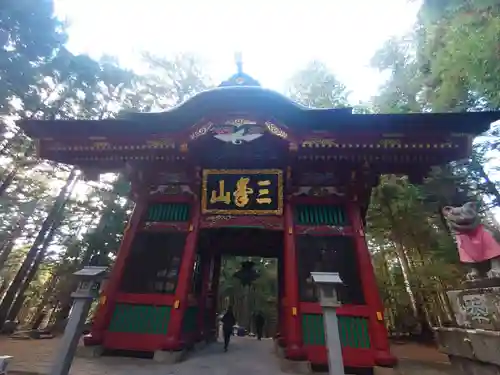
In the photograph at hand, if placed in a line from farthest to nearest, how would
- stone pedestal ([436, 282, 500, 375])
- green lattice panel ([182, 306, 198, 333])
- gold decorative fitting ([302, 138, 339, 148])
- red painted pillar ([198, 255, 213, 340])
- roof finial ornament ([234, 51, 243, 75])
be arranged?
roof finial ornament ([234, 51, 243, 75]), red painted pillar ([198, 255, 213, 340]), green lattice panel ([182, 306, 198, 333]), gold decorative fitting ([302, 138, 339, 148]), stone pedestal ([436, 282, 500, 375])

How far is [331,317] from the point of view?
419cm

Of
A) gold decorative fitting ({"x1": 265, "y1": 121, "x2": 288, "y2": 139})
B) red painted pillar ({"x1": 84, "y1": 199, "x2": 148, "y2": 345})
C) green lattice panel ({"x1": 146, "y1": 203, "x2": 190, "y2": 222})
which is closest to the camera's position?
red painted pillar ({"x1": 84, "y1": 199, "x2": 148, "y2": 345})

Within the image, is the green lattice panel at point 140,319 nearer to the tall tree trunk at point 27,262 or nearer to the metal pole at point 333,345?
the metal pole at point 333,345

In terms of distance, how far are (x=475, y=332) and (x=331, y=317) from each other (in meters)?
3.53

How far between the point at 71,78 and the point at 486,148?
20.1 metres

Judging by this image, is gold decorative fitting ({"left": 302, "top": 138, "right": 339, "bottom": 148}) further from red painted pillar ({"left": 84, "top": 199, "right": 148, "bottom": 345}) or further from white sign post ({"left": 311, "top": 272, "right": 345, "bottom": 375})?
red painted pillar ({"left": 84, "top": 199, "right": 148, "bottom": 345})

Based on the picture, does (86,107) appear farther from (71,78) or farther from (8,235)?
(8,235)

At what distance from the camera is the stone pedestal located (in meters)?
5.18

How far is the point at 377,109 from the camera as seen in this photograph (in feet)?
54.4

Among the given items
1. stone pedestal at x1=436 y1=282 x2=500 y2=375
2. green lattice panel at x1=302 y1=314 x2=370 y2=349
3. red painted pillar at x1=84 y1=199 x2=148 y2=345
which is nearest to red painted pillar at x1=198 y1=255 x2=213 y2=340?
red painted pillar at x1=84 y1=199 x2=148 y2=345

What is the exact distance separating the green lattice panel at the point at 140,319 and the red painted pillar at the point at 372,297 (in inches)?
171

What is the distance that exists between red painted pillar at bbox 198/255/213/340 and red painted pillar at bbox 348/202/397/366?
5310 millimetres

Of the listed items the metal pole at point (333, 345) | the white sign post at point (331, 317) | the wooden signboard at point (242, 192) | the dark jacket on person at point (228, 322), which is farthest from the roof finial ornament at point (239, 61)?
the metal pole at point (333, 345)

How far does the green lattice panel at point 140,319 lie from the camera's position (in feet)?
21.4
